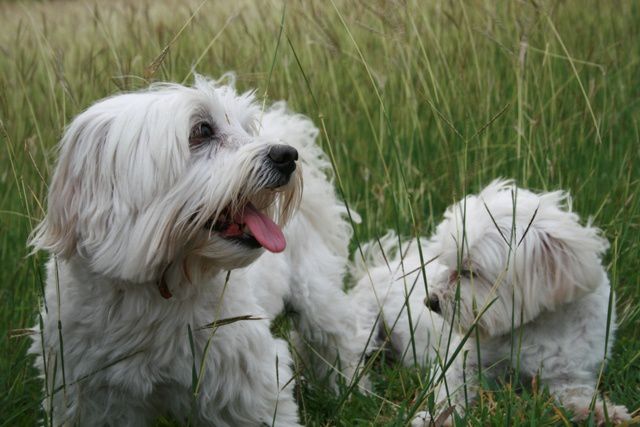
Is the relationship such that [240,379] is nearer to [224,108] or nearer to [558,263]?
[224,108]

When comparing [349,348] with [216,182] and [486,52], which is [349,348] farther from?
[486,52]

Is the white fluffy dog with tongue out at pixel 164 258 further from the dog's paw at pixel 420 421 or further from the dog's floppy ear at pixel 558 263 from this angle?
the dog's floppy ear at pixel 558 263

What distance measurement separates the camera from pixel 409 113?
5.54 metres

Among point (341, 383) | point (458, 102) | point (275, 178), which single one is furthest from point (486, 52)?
point (275, 178)

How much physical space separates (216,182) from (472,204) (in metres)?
1.72

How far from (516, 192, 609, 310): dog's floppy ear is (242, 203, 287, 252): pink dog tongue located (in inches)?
51.7

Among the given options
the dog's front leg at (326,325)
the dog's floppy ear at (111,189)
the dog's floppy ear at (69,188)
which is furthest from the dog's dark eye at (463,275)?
the dog's floppy ear at (69,188)

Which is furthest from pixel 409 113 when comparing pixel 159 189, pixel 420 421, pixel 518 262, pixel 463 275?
pixel 159 189

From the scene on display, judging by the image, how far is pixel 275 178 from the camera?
2734 millimetres

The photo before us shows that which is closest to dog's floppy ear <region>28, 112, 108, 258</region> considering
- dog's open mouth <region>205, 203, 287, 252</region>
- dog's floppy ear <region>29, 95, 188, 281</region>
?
dog's floppy ear <region>29, 95, 188, 281</region>

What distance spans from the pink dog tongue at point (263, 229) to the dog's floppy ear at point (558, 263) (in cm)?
131

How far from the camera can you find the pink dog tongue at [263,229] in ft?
9.10

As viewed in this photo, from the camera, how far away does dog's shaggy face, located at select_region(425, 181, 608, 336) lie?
372 cm

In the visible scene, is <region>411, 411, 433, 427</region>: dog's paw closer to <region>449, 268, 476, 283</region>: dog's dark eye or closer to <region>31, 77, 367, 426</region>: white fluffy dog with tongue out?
<region>31, 77, 367, 426</region>: white fluffy dog with tongue out
